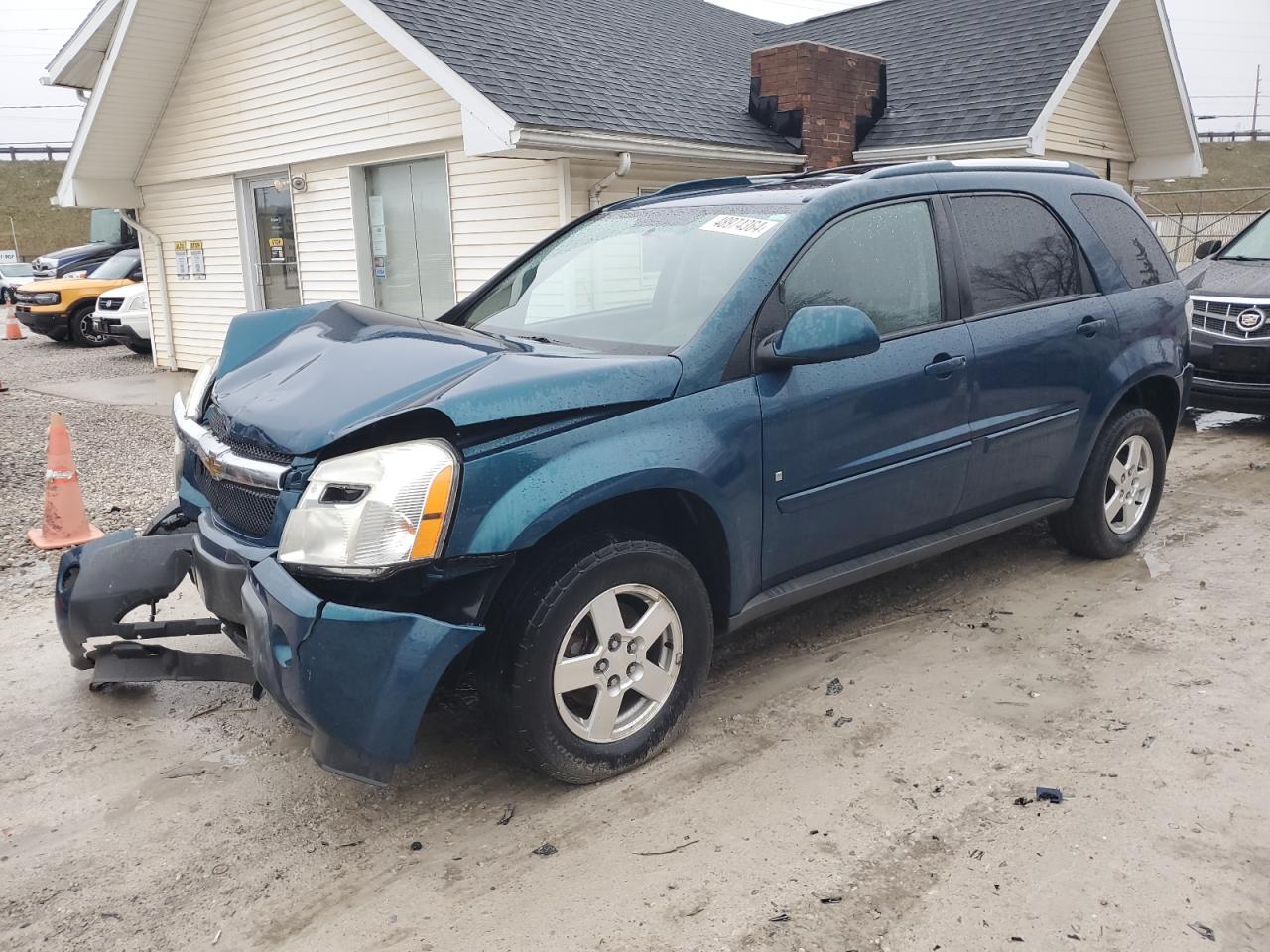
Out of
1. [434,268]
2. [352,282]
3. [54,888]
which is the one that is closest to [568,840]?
[54,888]

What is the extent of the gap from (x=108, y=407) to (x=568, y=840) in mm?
10703

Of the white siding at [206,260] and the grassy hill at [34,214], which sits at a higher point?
the grassy hill at [34,214]

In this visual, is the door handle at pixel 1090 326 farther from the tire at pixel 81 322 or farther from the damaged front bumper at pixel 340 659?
the tire at pixel 81 322

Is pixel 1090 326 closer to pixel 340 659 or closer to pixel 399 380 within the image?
pixel 399 380

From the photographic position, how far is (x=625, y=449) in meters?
3.15

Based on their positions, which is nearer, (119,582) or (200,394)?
(119,582)

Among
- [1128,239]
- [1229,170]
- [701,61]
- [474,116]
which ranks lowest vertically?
[1128,239]

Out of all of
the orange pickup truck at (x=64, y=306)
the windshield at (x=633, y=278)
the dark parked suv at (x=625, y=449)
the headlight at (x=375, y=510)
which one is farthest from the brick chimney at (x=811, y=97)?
the orange pickup truck at (x=64, y=306)

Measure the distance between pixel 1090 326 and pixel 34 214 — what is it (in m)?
72.1

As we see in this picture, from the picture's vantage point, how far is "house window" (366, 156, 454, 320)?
1096cm

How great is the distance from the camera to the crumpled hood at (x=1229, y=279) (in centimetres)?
842

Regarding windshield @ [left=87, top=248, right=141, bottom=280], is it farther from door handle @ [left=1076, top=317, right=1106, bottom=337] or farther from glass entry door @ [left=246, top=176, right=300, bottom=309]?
door handle @ [left=1076, top=317, right=1106, bottom=337]

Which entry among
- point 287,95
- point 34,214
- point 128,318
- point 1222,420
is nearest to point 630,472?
point 1222,420

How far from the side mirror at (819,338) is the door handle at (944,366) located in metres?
0.59
